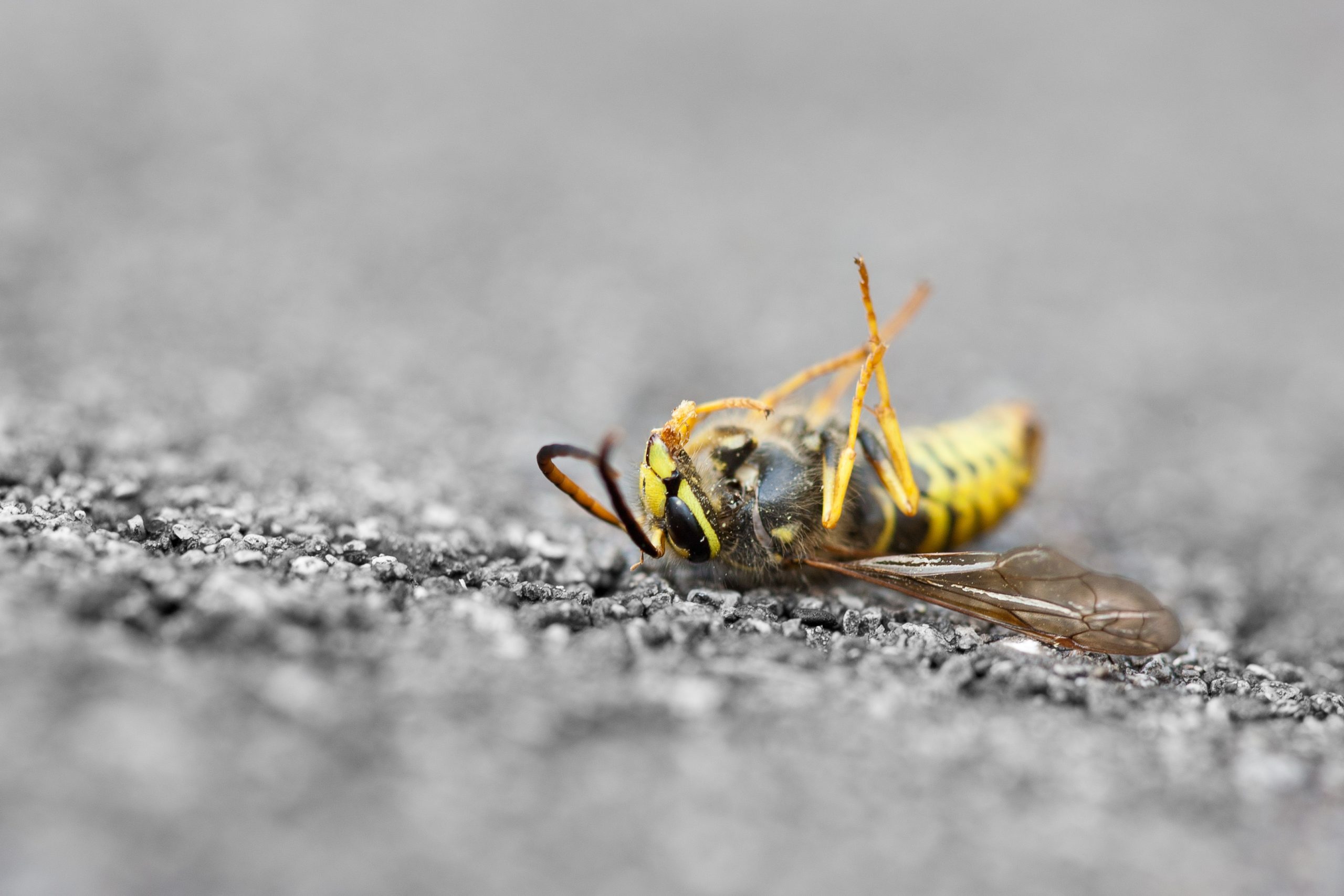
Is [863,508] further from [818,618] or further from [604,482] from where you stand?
[604,482]

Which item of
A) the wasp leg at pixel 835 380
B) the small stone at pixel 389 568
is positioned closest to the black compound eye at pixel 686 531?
the wasp leg at pixel 835 380

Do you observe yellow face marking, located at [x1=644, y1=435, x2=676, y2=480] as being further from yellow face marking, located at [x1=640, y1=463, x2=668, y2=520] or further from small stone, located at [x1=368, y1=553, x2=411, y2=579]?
small stone, located at [x1=368, y1=553, x2=411, y2=579]

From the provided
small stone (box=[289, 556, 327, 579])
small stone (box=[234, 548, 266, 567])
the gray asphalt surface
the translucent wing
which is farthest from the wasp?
small stone (box=[234, 548, 266, 567])


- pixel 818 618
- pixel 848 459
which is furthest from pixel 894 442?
pixel 818 618

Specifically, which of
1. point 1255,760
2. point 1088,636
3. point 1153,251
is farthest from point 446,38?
point 1255,760

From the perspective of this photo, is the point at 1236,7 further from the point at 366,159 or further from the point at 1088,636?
the point at 1088,636

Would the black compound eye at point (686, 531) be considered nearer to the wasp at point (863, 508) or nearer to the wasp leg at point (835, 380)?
the wasp at point (863, 508)
